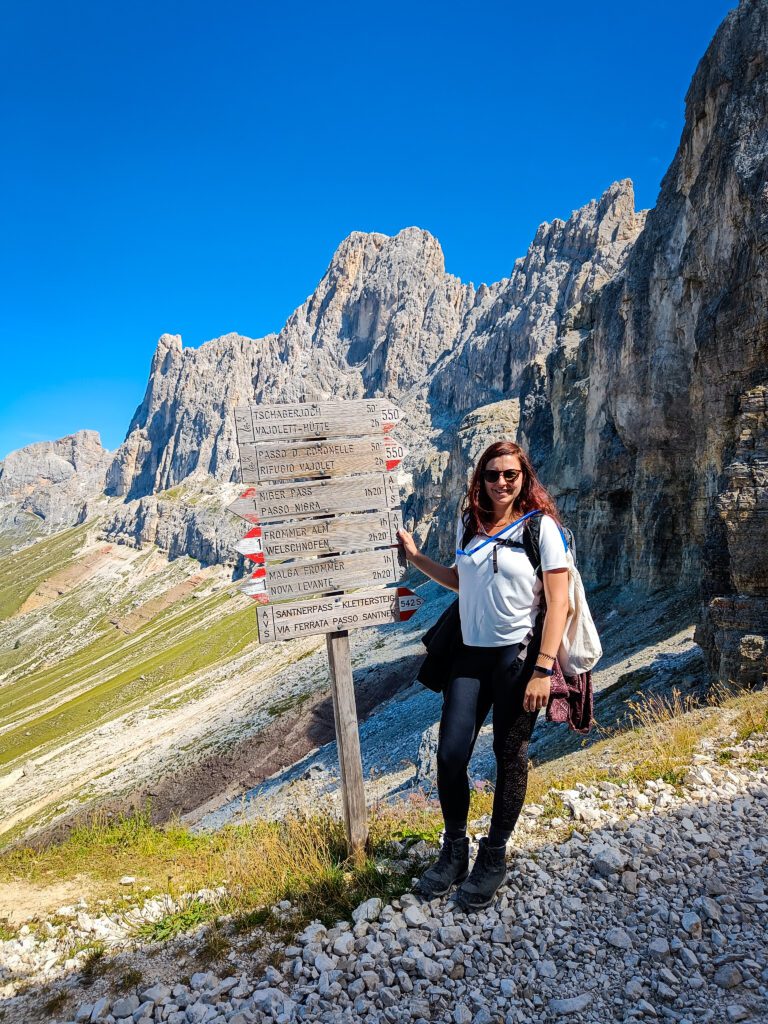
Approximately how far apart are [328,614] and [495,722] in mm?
2213

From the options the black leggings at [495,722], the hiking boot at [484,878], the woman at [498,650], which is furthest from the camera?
Result: the hiking boot at [484,878]

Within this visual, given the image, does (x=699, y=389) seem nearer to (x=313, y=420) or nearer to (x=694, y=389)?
(x=694, y=389)

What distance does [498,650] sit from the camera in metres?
5.08

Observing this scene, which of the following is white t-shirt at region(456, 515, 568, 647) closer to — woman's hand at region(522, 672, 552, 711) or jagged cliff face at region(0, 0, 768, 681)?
woman's hand at region(522, 672, 552, 711)

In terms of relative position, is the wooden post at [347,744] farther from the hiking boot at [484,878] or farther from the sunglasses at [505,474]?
the sunglasses at [505,474]

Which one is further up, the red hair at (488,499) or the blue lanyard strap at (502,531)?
the red hair at (488,499)

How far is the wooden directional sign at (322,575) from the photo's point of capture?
6242mm

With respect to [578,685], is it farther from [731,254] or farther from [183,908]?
[731,254]

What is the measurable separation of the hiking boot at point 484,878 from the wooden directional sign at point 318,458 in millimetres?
3977

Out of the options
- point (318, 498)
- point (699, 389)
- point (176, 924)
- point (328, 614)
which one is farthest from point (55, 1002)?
A: point (699, 389)

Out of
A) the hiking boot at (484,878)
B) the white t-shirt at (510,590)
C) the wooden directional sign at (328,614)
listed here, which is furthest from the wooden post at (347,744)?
the white t-shirt at (510,590)

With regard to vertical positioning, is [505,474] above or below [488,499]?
above

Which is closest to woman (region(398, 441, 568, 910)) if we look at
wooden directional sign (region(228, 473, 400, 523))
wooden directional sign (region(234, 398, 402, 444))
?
wooden directional sign (region(228, 473, 400, 523))

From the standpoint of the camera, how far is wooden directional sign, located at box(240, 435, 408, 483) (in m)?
6.21
